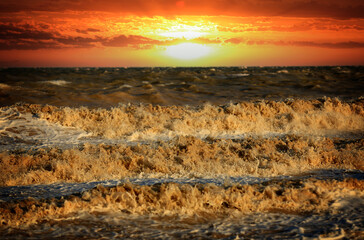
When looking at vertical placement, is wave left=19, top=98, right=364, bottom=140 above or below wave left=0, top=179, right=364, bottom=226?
above

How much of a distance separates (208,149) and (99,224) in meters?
3.77

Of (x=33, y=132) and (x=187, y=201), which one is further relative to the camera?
(x=33, y=132)

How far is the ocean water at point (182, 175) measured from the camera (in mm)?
4230

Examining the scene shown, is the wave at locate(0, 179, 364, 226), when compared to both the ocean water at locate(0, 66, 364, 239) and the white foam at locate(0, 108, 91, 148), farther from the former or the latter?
the white foam at locate(0, 108, 91, 148)

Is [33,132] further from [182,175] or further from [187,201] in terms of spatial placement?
[187,201]

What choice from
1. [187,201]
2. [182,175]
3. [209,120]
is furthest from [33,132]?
[187,201]

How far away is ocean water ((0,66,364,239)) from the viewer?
4.23 metres

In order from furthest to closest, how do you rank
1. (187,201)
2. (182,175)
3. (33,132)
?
(33,132)
(182,175)
(187,201)

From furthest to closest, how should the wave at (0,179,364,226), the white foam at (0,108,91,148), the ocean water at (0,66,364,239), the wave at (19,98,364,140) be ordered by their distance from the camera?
the wave at (19,98,364,140) < the white foam at (0,108,91,148) < the wave at (0,179,364,226) < the ocean water at (0,66,364,239)

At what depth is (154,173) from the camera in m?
6.54

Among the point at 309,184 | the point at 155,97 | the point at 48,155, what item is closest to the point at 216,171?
the point at 309,184

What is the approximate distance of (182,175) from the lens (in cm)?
645

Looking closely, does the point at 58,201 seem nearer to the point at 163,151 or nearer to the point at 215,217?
the point at 215,217

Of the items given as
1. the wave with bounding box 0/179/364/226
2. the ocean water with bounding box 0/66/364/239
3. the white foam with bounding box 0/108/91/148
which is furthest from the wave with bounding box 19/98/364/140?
the wave with bounding box 0/179/364/226
